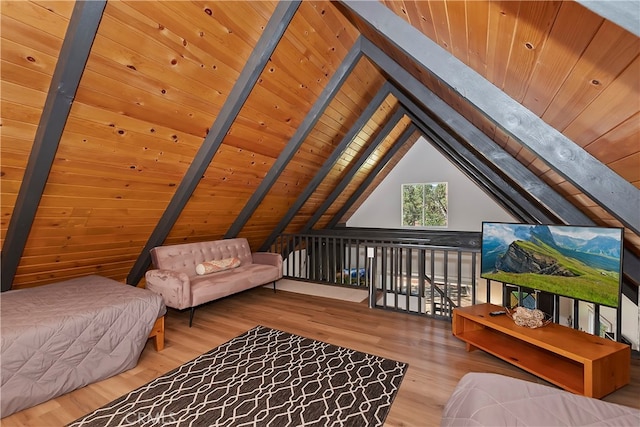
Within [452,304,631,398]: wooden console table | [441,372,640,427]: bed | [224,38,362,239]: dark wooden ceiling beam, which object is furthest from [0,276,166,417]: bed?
[452,304,631,398]: wooden console table

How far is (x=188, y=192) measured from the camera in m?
2.85

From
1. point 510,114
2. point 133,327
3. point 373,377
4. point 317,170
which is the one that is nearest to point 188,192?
point 133,327

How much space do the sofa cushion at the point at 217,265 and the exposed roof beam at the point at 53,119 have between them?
159 cm

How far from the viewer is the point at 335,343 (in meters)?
2.62

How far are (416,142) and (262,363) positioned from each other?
5390 mm

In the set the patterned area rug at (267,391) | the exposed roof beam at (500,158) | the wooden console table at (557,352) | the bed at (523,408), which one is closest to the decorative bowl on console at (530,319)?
the wooden console table at (557,352)

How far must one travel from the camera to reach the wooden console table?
1.68 m

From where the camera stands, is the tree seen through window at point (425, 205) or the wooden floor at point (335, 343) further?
the tree seen through window at point (425, 205)

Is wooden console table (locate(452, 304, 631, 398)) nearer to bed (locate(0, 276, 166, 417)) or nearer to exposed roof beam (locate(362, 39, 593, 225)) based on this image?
exposed roof beam (locate(362, 39, 593, 225))

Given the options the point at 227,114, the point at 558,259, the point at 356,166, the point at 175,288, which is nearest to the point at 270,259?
the point at 175,288

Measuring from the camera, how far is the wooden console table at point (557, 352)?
168 cm

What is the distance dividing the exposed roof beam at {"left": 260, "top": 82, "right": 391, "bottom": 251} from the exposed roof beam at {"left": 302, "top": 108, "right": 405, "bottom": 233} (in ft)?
2.38

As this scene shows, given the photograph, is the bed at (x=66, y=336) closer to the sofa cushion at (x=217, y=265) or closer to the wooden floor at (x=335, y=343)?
the wooden floor at (x=335, y=343)

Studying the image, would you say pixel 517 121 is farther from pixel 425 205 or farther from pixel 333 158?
pixel 425 205
